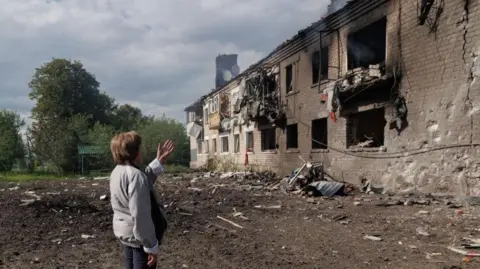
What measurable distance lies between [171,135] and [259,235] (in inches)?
1497

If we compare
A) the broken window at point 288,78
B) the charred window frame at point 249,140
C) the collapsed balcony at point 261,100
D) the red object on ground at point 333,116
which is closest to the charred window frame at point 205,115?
the charred window frame at point 249,140

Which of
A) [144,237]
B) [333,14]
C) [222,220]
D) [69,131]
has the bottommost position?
[222,220]

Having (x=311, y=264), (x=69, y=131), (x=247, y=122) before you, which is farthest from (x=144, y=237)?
(x=69, y=131)

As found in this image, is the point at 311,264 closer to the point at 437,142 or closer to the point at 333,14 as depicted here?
the point at 437,142

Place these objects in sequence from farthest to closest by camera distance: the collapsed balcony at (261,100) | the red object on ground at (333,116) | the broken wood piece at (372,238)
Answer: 1. the collapsed balcony at (261,100)
2. the red object on ground at (333,116)
3. the broken wood piece at (372,238)

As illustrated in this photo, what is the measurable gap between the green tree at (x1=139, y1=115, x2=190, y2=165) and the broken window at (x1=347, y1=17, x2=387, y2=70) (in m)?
29.7

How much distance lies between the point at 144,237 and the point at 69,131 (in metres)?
31.6

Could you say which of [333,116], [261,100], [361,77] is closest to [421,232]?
[361,77]

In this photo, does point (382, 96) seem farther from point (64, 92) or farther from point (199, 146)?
point (64, 92)

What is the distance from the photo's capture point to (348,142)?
13344 mm

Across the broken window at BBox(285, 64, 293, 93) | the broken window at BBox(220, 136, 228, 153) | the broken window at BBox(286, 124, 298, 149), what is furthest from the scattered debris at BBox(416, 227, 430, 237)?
the broken window at BBox(220, 136, 228, 153)

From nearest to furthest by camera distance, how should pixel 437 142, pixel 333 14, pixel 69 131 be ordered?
pixel 437 142 → pixel 333 14 → pixel 69 131

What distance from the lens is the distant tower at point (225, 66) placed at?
1399 inches

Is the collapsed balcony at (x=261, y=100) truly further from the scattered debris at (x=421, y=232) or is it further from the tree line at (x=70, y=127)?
the tree line at (x=70, y=127)
